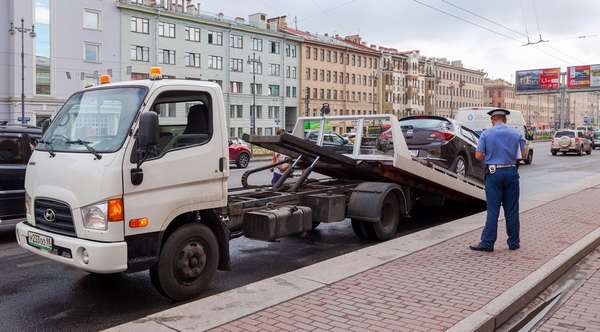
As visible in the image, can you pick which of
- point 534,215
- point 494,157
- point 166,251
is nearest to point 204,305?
point 166,251

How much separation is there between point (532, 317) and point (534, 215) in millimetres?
5327

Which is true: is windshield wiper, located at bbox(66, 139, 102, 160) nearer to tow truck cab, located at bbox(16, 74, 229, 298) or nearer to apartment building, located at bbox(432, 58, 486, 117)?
tow truck cab, located at bbox(16, 74, 229, 298)

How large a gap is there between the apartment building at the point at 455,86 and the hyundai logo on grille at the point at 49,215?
4518 inches

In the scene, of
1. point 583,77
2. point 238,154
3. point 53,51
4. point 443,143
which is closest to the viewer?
point 443,143

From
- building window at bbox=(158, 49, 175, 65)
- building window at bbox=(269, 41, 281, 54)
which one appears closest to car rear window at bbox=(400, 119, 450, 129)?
building window at bbox=(158, 49, 175, 65)

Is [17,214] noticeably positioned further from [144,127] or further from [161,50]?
[161,50]

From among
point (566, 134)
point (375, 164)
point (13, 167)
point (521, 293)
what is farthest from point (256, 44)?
point (521, 293)

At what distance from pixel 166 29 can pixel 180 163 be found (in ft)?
203

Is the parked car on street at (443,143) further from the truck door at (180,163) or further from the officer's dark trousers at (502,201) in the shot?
the truck door at (180,163)

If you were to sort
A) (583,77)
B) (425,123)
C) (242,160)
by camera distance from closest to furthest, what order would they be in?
(425,123) < (242,160) < (583,77)

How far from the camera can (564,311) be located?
5.23 meters

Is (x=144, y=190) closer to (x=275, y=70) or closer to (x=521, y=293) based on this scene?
(x=521, y=293)

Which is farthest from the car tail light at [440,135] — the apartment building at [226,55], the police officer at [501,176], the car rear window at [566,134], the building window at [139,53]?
the building window at [139,53]

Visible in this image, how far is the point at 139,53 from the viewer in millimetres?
60625
